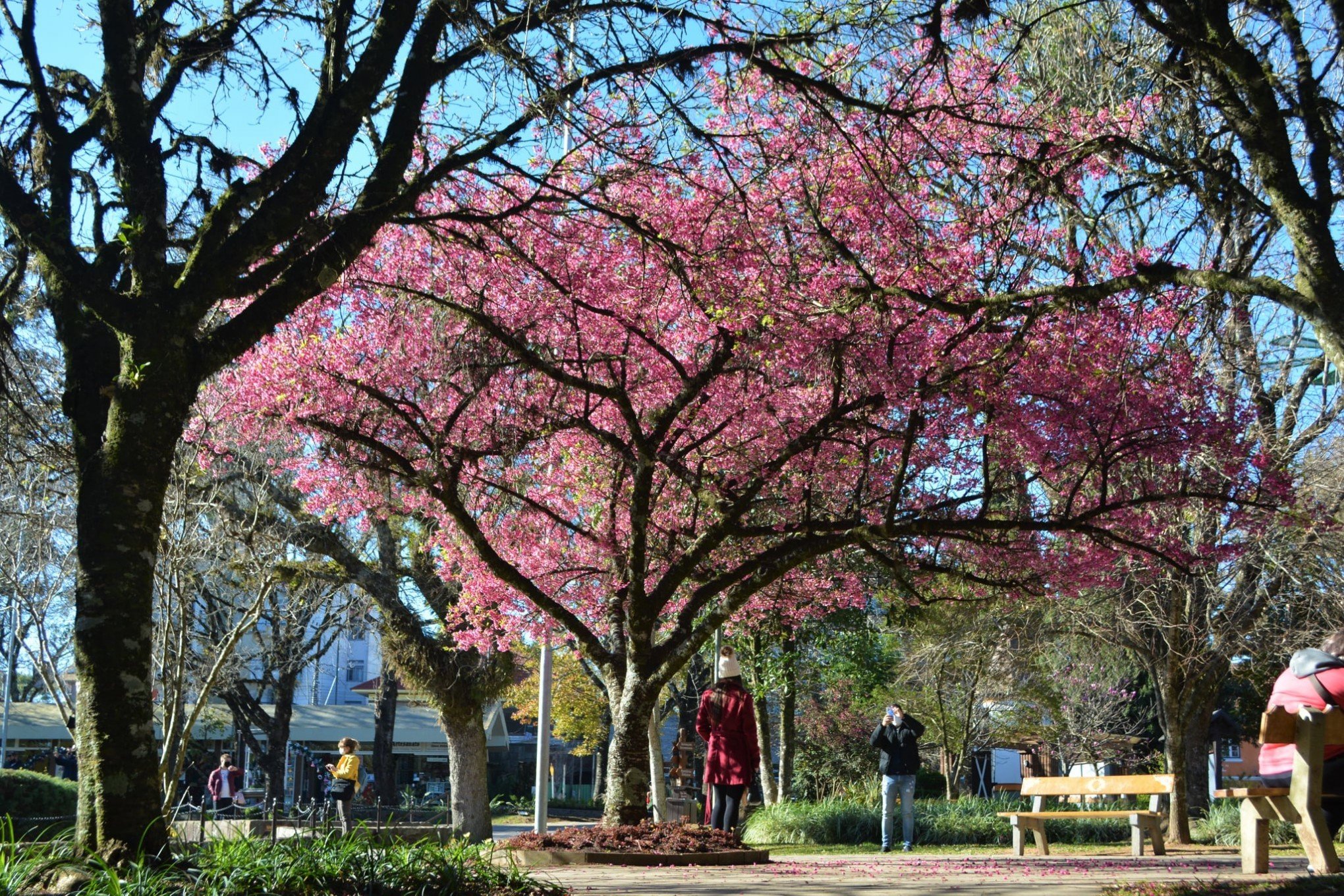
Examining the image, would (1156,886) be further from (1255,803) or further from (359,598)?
(359,598)

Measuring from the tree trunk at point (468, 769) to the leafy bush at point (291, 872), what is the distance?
13.0 meters

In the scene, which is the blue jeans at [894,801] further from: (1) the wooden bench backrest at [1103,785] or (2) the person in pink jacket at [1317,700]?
(2) the person in pink jacket at [1317,700]

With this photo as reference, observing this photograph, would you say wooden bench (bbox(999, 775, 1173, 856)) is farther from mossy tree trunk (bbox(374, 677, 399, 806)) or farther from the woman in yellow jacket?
mossy tree trunk (bbox(374, 677, 399, 806))

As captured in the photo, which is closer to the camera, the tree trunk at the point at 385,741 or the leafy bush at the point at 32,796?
the leafy bush at the point at 32,796

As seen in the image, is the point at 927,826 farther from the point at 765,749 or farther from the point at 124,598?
the point at 124,598

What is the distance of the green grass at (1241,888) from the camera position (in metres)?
5.91

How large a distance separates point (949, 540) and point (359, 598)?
525 inches

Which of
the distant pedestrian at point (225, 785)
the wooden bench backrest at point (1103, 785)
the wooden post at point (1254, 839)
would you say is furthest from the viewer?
the distant pedestrian at point (225, 785)

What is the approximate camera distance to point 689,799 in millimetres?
22406

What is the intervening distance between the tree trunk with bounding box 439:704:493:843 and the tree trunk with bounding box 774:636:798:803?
614 centimetres

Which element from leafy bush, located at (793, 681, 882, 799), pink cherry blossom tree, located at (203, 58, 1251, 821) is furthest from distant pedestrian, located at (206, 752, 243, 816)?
leafy bush, located at (793, 681, 882, 799)

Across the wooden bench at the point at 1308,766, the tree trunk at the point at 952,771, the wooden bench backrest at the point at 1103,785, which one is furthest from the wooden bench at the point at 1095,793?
the tree trunk at the point at 952,771

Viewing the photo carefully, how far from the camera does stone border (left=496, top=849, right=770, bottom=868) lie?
924 centimetres

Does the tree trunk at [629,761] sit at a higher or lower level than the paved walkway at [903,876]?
higher
